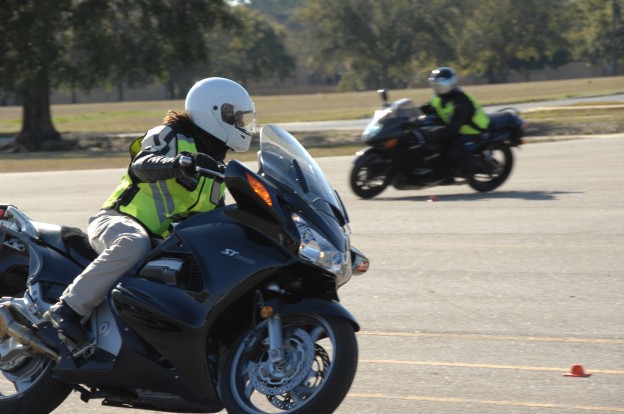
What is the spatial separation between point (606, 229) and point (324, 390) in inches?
313

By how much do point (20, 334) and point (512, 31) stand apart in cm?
9458

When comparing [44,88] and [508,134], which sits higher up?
[508,134]

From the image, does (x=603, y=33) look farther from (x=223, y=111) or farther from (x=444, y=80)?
(x=223, y=111)

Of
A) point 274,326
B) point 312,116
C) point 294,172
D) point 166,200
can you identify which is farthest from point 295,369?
point 312,116

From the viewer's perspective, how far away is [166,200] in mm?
5586

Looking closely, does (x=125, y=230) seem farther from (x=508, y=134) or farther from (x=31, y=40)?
(x=31, y=40)

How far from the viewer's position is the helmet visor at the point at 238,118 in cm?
556

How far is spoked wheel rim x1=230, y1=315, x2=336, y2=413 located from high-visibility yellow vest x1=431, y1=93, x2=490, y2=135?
11.4 m

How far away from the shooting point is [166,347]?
5.20m

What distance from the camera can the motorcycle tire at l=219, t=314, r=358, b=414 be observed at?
4891 mm

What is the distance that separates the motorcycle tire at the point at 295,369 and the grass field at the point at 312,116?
67.8 feet

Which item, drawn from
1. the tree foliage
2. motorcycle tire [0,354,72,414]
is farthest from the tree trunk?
motorcycle tire [0,354,72,414]

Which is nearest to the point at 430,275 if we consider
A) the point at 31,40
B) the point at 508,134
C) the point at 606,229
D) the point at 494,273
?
the point at 494,273

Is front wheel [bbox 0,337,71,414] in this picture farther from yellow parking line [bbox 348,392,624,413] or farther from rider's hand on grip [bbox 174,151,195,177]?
yellow parking line [bbox 348,392,624,413]
